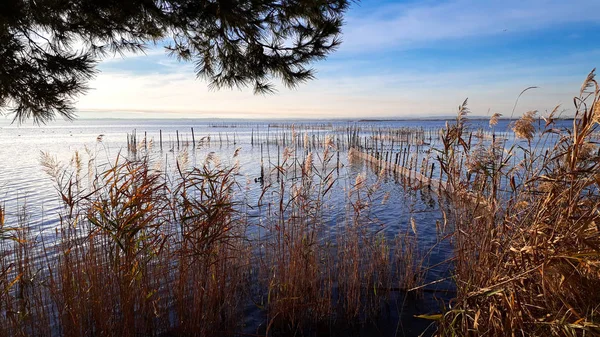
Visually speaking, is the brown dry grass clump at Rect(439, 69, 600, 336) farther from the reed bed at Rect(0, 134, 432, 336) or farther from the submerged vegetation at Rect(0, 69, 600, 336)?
the reed bed at Rect(0, 134, 432, 336)

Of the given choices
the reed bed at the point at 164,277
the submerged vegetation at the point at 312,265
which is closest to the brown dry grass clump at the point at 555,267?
the submerged vegetation at the point at 312,265

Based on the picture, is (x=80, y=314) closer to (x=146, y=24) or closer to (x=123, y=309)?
(x=123, y=309)

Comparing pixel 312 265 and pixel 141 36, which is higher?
pixel 141 36

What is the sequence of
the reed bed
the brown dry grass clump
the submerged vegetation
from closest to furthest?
the brown dry grass clump, the submerged vegetation, the reed bed

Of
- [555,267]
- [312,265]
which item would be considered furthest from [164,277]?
[555,267]

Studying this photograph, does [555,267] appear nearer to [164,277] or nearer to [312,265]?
[312,265]

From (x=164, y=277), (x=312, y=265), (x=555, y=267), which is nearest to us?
(x=555, y=267)

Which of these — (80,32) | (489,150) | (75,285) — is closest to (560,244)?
(489,150)

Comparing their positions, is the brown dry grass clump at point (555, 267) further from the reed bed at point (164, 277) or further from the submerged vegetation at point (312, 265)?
the reed bed at point (164, 277)

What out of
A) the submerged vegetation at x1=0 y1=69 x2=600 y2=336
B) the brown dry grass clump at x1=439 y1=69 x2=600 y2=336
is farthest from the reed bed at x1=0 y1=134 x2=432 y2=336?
the brown dry grass clump at x1=439 y1=69 x2=600 y2=336

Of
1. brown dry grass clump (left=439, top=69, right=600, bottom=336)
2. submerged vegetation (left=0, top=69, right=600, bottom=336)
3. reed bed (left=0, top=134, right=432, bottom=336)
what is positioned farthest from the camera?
reed bed (left=0, top=134, right=432, bottom=336)

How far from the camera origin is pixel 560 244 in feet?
8.02

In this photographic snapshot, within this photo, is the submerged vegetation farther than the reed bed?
No

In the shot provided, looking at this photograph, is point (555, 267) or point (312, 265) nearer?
point (555, 267)
